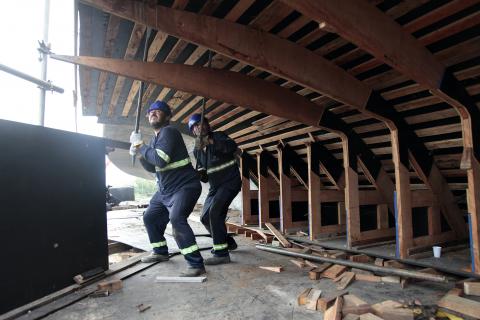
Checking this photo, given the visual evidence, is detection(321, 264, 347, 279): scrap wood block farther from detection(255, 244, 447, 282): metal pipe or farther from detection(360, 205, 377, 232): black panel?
detection(360, 205, 377, 232): black panel

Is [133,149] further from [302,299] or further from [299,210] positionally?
[299,210]

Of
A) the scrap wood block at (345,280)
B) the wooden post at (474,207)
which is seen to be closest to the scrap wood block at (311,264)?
the scrap wood block at (345,280)

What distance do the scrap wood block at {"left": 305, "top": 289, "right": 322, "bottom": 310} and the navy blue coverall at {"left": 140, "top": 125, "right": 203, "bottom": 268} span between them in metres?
1.06

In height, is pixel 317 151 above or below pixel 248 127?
below

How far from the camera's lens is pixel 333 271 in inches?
113

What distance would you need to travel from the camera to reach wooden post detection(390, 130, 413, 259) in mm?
3359

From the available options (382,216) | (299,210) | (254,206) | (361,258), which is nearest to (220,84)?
(361,258)

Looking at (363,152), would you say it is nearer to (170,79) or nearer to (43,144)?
(170,79)

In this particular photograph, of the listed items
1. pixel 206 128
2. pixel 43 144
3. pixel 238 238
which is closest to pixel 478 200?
pixel 206 128

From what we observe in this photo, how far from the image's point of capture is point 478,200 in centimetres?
280

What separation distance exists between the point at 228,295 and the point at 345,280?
1.00m

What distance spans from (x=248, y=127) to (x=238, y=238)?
1830 mm

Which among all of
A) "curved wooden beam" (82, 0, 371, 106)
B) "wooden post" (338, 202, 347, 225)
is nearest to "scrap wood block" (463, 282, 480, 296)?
"curved wooden beam" (82, 0, 371, 106)

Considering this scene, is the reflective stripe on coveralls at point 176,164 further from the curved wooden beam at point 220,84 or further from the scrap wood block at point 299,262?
the scrap wood block at point 299,262
